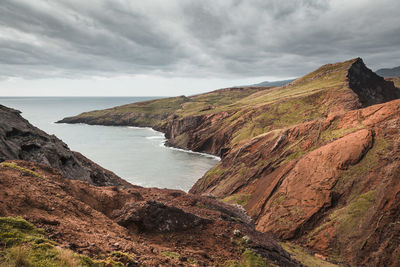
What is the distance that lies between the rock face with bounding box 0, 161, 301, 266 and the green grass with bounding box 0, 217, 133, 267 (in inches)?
29.6

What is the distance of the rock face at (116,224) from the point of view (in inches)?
367

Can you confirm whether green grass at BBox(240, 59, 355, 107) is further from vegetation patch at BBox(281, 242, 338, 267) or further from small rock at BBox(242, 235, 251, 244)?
small rock at BBox(242, 235, 251, 244)

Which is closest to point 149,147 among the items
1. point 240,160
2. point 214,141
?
point 214,141

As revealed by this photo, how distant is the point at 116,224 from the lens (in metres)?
12.7

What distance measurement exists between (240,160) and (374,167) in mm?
24351

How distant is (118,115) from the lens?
197m

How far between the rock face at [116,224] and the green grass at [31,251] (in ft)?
2.47

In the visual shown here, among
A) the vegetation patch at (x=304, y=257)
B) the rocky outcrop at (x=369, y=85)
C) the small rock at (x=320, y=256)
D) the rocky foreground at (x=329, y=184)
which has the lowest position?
the small rock at (x=320, y=256)

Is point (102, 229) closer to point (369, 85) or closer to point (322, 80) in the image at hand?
point (322, 80)

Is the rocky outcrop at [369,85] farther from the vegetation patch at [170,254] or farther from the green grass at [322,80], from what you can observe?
the vegetation patch at [170,254]

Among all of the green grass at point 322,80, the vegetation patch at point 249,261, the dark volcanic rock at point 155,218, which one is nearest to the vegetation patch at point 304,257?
the vegetation patch at point 249,261

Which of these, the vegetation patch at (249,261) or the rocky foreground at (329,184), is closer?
the vegetation patch at (249,261)

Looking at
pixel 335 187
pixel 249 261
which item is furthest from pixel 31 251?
pixel 335 187

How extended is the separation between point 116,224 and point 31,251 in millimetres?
6074
